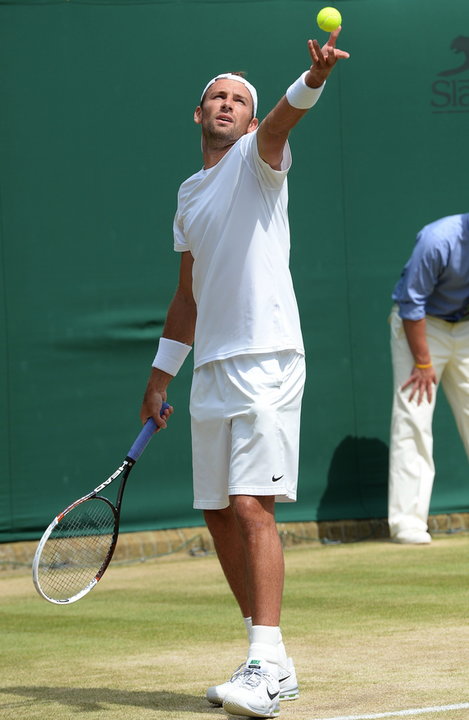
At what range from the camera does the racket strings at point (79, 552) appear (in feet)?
14.3

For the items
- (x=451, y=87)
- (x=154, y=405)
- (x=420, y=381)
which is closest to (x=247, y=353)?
(x=154, y=405)

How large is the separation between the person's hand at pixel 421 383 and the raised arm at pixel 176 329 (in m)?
3.61

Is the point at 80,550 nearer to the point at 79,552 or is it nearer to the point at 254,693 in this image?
the point at 79,552

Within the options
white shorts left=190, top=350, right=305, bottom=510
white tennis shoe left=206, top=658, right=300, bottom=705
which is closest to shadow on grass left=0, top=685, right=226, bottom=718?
white tennis shoe left=206, top=658, right=300, bottom=705

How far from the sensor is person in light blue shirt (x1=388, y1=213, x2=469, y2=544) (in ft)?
26.0

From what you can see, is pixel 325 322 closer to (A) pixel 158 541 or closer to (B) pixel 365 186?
(B) pixel 365 186

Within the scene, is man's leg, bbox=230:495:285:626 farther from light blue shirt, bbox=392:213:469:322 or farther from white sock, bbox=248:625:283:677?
light blue shirt, bbox=392:213:469:322

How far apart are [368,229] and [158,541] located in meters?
2.26

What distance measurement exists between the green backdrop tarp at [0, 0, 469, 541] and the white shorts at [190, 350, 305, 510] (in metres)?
4.02

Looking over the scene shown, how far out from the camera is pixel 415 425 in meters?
8.05

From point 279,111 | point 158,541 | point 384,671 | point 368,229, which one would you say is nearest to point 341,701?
point 384,671

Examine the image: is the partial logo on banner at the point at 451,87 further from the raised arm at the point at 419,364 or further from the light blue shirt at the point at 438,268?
the raised arm at the point at 419,364

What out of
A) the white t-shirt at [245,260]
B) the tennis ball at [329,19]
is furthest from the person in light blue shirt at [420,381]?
the tennis ball at [329,19]

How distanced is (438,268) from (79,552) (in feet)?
13.0
